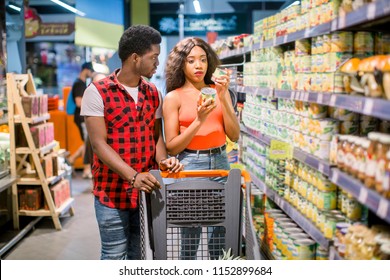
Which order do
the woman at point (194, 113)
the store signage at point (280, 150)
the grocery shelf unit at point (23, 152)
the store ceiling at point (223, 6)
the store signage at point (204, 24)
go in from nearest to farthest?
the woman at point (194, 113), the store signage at point (280, 150), the grocery shelf unit at point (23, 152), the store signage at point (204, 24), the store ceiling at point (223, 6)

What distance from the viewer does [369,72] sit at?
2.17 metres

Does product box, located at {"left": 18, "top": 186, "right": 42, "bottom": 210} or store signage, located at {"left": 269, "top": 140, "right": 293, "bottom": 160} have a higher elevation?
Answer: store signage, located at {"left": 269, "top": 140, "right": 293, "bottom": 160}

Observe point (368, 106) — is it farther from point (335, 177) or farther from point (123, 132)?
point (123, 132)

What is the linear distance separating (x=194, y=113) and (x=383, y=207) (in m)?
1.32

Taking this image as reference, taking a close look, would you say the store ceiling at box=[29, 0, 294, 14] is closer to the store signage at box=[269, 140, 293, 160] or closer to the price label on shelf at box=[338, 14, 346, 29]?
the store signage at box=[269, 140, 293, 160]

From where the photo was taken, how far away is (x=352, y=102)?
2.20m

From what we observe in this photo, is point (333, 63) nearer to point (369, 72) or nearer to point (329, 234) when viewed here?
point (369, 72)

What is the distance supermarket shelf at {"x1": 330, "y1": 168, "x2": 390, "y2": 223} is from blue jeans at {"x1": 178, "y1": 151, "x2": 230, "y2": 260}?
714mm

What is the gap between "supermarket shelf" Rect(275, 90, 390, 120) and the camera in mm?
1918

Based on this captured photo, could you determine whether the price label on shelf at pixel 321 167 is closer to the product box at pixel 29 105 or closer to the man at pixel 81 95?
the product box at pixel 29 105

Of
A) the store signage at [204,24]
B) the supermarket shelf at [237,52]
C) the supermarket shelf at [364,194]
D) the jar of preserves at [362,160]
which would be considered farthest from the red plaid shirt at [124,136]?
the store signage at [204,24]

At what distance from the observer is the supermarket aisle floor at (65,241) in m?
4.58

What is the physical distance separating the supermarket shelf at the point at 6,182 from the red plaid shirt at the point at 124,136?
7.34 ft

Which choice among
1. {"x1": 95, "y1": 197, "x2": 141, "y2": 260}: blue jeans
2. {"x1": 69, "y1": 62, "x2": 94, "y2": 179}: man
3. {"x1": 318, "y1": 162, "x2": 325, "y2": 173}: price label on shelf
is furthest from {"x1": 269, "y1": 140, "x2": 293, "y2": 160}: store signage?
{"x1": 69, "y1": 62, "x2": 94, "y2": 179}: man
